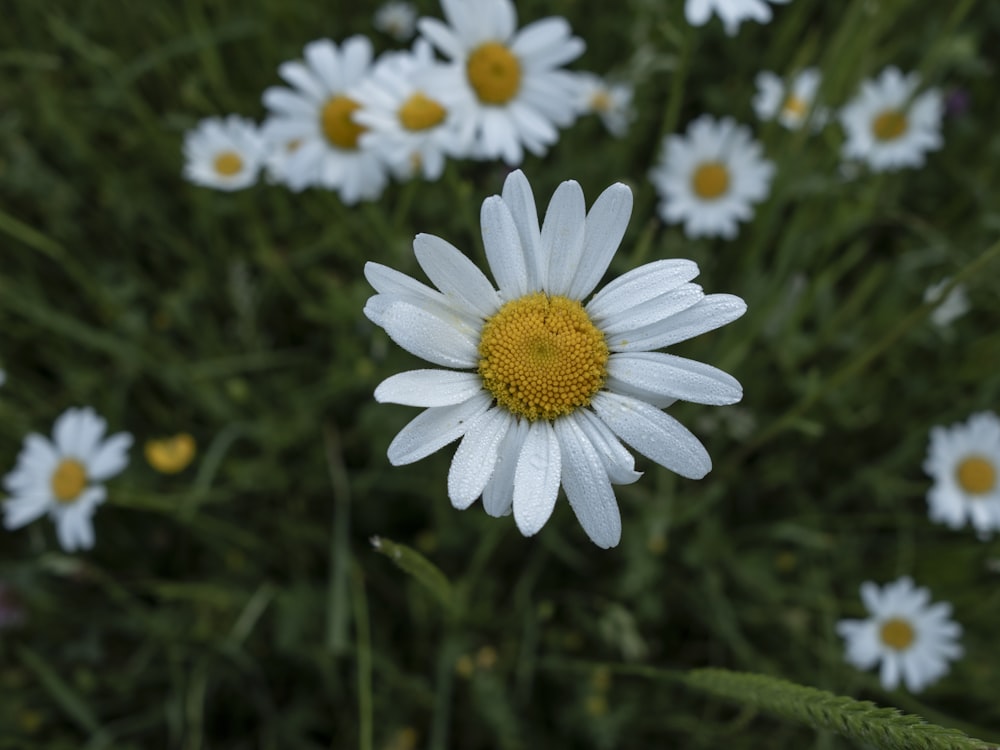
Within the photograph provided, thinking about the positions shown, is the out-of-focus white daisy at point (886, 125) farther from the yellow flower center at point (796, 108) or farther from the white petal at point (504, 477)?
the white petal at point (504, 477)

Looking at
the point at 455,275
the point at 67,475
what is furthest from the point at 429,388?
the point at 67,475

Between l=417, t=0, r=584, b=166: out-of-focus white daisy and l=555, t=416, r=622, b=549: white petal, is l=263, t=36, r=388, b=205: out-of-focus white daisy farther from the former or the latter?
l=555, t=416, r=622, b=549: white petal

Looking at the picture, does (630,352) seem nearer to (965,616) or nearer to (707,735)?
(707,735)

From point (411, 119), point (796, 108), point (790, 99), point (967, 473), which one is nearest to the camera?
point (411, 119)

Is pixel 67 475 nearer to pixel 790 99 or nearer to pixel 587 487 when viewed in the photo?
pixel 587 487

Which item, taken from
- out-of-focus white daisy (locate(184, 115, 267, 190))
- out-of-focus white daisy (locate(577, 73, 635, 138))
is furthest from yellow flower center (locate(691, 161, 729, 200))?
Answer: out-of-focus white daisy (locate(184, 115, 267, 190))

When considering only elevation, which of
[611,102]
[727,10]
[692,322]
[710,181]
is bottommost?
[692,322]

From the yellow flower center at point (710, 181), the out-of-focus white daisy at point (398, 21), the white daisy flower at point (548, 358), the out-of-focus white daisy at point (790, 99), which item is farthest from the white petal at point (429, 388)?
the out-of-focus white daisy at point (398, 21)
